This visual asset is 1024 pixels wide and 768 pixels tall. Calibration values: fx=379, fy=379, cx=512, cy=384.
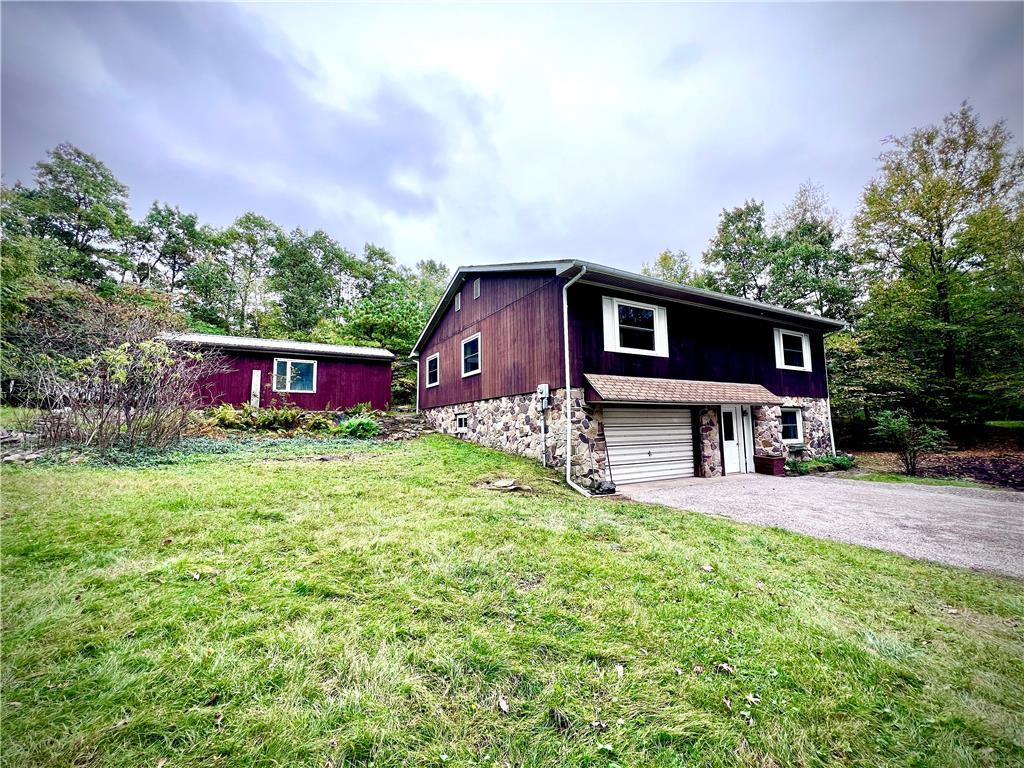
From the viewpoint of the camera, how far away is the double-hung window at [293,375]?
526 inches

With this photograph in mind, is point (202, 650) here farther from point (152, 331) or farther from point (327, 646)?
point (152, 331)

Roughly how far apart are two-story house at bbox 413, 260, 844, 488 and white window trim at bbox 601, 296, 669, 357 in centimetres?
3

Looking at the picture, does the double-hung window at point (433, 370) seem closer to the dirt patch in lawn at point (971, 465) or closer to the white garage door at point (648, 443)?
the white garage door at point (648, 443)

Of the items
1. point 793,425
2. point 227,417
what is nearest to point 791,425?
point 793,425

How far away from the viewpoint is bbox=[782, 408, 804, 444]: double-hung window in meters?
11.9

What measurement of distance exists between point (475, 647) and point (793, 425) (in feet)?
43.9

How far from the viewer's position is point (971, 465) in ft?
35.0

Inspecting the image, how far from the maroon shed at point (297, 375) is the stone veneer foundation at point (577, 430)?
337 centimetres

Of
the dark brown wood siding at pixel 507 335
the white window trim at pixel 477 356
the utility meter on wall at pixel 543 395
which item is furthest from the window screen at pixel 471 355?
the utility meter on wall at pixel 543 395

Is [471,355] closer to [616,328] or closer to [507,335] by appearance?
[507,335]

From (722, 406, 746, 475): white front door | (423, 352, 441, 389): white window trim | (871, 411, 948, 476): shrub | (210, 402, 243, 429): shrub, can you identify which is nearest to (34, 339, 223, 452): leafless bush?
(210, 402, 243, 429): shrub

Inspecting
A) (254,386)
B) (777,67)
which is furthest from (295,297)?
(777,67)

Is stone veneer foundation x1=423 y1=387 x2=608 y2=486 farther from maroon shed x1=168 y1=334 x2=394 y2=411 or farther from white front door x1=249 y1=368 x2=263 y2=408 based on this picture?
white front door x1=249 y1=368 x2=263 y2=408

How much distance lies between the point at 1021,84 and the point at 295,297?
2944cm
